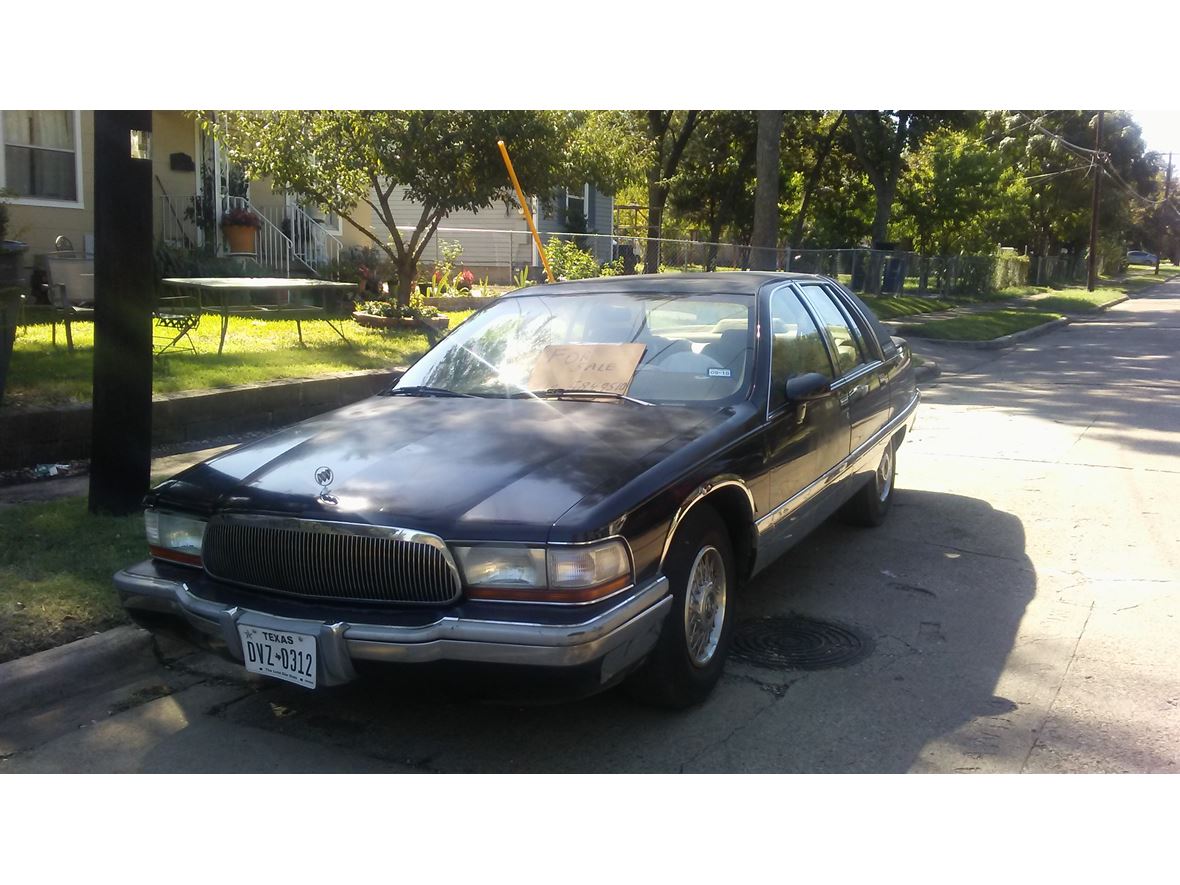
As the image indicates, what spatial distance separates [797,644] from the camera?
492 centimetres

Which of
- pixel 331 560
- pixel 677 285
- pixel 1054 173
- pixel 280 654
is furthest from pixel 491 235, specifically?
pixel 1054 173

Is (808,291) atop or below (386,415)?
atop

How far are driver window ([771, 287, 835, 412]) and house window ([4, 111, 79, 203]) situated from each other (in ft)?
38.6

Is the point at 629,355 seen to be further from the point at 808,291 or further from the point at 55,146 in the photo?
the point at 55,146

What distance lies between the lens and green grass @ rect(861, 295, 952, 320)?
23.9 meters

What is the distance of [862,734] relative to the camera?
399 cm

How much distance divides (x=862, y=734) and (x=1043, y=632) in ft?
5.08

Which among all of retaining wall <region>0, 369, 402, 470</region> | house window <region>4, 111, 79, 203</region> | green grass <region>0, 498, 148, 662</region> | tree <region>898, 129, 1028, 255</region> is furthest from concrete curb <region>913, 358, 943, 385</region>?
tree <region>898, 129, 1028, 255</region>

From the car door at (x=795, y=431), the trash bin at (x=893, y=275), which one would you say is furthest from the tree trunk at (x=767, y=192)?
the car door at (x=795, y=431)

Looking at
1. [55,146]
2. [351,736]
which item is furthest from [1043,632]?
[55,146]

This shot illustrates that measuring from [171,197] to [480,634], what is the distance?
1516 centimetres

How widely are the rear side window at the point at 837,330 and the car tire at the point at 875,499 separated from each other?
2.35 ft

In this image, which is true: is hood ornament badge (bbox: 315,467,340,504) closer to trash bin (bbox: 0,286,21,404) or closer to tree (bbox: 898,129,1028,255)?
trash bin (bbox: 0,286,21,404)

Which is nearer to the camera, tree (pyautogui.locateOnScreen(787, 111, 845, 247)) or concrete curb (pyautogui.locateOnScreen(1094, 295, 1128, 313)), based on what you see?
tree (pyautogui.locateOnScreen(787, 111, 845, 247))
